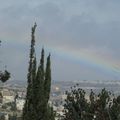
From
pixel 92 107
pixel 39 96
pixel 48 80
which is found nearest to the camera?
pixel 92 107

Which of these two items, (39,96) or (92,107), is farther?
(39,96)

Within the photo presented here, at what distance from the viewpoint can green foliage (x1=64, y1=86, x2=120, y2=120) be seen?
130ft

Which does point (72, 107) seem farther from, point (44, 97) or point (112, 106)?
point (44, 97)

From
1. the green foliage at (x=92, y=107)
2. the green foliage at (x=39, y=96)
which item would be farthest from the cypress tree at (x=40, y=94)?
the green foliage at (x=92, y=107)

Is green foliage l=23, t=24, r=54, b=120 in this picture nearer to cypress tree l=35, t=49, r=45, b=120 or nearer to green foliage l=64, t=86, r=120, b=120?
cypress tree l=35, t=49, r=45, b=120

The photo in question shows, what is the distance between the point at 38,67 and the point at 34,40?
6695 mm

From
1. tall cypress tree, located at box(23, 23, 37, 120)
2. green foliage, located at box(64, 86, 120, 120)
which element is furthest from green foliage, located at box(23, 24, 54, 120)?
green foliage, located at box(64, 86, 120, 120)

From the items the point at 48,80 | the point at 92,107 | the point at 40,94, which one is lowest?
the point at 92,107

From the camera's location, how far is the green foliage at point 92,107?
1555 inches

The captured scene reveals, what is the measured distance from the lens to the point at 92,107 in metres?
40.8

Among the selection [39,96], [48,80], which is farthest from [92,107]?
[48,80]

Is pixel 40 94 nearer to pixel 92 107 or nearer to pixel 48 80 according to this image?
pixel 48 80

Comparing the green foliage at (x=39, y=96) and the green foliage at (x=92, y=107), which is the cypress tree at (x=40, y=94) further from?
the green foliage at (x=92, y=107)

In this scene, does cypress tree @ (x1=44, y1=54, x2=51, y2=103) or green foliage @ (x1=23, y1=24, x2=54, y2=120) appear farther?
cypress tree @ (x1=44, y1=54, x2=51, y2=103)
